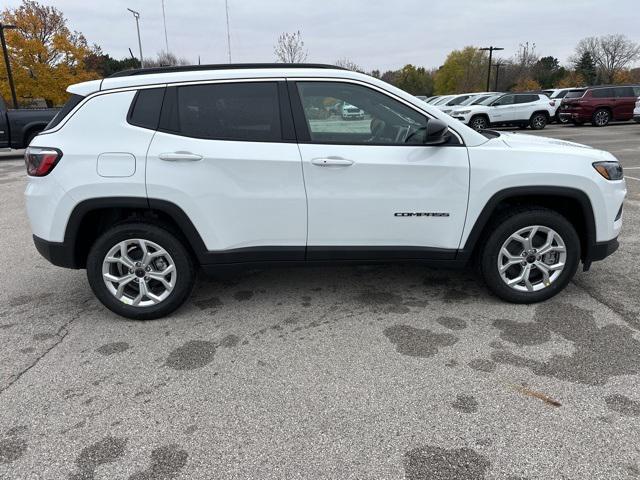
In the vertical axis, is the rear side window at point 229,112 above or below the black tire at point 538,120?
above

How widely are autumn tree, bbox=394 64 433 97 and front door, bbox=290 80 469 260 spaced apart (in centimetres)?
7664

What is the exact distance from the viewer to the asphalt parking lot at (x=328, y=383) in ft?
7.28

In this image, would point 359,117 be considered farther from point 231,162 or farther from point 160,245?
point 160,245

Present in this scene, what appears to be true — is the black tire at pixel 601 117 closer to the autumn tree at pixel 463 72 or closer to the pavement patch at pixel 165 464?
the pavement patch at pixel 165 464

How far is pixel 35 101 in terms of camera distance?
3180cm

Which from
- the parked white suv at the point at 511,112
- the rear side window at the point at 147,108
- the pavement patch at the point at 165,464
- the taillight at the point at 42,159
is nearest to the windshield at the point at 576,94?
the parked white suv at the point at 511,112

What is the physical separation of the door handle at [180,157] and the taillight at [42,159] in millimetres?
726

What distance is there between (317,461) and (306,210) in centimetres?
174

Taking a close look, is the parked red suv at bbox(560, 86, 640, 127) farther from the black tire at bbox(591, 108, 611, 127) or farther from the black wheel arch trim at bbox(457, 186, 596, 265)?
the black wheel arch trim at bbox(457, 186, 596, 265)

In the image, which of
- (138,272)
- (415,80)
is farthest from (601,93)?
(415,80)

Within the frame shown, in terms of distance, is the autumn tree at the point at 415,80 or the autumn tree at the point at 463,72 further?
the autumn tree at the point at 415,80

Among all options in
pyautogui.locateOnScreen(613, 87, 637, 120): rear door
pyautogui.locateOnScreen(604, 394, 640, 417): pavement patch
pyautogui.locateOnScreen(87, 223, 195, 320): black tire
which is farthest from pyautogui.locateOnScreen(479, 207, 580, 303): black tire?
pyautogui.locateOnScreen(613, 87, 637, 120): rear door

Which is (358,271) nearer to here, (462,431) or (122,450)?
(462,431)

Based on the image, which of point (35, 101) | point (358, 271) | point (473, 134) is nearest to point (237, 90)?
point (473, 134)
